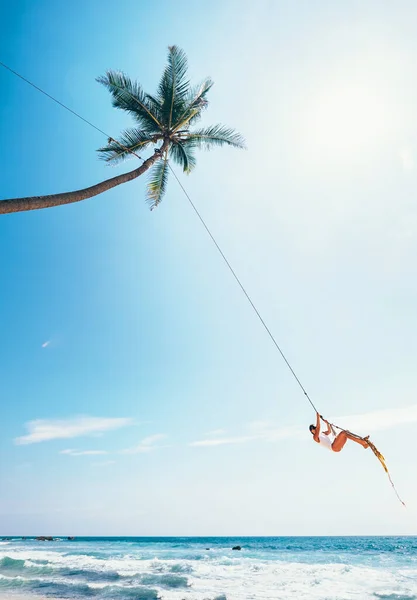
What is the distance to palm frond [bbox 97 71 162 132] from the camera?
1099 centimetres

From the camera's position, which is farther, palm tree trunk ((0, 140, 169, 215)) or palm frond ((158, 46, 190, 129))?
palm frond ((158, 46, 190, 129))

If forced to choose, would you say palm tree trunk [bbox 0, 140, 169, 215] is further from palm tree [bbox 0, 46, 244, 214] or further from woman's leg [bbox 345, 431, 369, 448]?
woman's leg [bbox 345, 431, 369, 448]

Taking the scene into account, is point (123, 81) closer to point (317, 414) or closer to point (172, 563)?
point (317, 414)

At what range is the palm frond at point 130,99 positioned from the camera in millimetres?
10992

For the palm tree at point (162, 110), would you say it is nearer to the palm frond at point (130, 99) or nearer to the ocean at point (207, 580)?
the palm frond at point (130, 99)

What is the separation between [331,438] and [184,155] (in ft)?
30.8

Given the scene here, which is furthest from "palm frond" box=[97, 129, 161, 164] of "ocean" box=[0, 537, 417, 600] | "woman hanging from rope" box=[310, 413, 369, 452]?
"ocean" box=[0, 537, 417, 600]

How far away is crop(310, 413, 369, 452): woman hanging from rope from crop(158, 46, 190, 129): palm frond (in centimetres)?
903

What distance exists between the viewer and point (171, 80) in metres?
10.9

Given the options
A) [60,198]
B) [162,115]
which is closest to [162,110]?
[162,115]

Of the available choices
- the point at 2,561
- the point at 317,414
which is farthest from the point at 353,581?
the point at 2,561

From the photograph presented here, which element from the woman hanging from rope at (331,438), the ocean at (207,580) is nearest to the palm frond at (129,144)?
the woman hanging from rope at (331,438)

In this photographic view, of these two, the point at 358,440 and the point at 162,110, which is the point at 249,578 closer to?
the point at 358,440

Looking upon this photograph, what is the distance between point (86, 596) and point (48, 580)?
16.9ft
